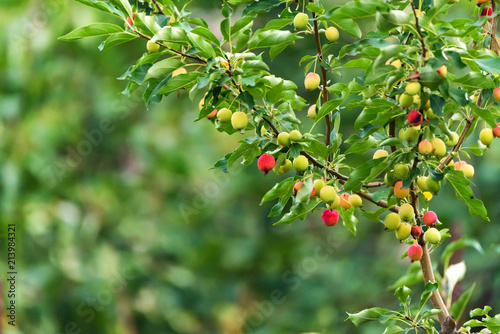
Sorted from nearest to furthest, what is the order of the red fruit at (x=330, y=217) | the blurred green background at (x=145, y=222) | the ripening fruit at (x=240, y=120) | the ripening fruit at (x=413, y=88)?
the ripening fruit at (x=413, y=88)
the ripening fruit at (x=240, y=120)
the red fruit at (x=330, y=217)
the blurred green background at (x=145, y=222)

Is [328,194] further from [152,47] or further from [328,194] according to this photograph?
[152,47]

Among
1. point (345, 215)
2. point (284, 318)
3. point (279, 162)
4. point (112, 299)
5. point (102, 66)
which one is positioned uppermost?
point (279, 162)

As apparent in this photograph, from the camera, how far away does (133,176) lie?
3.38m

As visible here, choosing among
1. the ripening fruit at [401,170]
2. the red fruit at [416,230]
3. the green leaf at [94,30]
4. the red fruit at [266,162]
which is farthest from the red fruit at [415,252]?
the green leaf at [94,30]

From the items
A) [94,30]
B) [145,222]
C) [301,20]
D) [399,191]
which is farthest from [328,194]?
[145,222]

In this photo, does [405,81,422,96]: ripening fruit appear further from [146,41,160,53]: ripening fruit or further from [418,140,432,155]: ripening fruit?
[146,41,160,53]: ripening fruit

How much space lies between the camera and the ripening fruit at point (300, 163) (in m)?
0.80

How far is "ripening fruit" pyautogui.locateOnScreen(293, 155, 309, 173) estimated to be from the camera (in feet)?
2.63

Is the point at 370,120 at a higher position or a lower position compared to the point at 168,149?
higher

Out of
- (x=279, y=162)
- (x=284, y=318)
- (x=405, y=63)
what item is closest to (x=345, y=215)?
(x=279, y=162)

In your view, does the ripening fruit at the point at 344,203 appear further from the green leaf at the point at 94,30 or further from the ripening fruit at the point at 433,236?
the green leaf at the point at 94,30

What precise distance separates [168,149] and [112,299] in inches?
32.1

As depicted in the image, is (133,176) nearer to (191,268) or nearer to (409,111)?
(191,268)

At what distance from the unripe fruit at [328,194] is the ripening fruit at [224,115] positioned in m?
0.16
